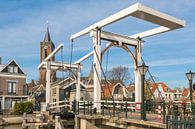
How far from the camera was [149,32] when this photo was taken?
599 inches

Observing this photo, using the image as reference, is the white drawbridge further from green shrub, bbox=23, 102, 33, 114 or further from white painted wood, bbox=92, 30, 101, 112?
green shrub, bbox=23, 102, 33, 114

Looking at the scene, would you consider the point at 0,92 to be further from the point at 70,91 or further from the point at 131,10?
the point at 131,10

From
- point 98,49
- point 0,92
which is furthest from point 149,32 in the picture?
point 0,92

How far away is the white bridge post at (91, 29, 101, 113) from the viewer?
44.4ft

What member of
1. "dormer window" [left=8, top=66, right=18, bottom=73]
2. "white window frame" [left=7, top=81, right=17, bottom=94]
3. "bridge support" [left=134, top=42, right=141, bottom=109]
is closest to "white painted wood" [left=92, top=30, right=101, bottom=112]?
"bridge support" [left=134, top=42, right=141, bottom=109]

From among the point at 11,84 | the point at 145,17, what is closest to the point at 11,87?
the point at 11,84

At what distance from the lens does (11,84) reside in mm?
37719

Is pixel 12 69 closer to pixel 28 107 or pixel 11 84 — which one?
pixel 11 84

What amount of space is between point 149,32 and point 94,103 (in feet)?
15.8

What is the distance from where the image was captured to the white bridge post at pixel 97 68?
44.4ft

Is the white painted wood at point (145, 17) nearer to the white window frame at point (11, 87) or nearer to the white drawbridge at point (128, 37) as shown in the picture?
the white drawbridge at point (128, 37)

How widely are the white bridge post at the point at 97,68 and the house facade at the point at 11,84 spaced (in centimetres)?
2459

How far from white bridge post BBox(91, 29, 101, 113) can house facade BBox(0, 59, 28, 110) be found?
24.6m

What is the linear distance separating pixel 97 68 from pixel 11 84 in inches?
1050
